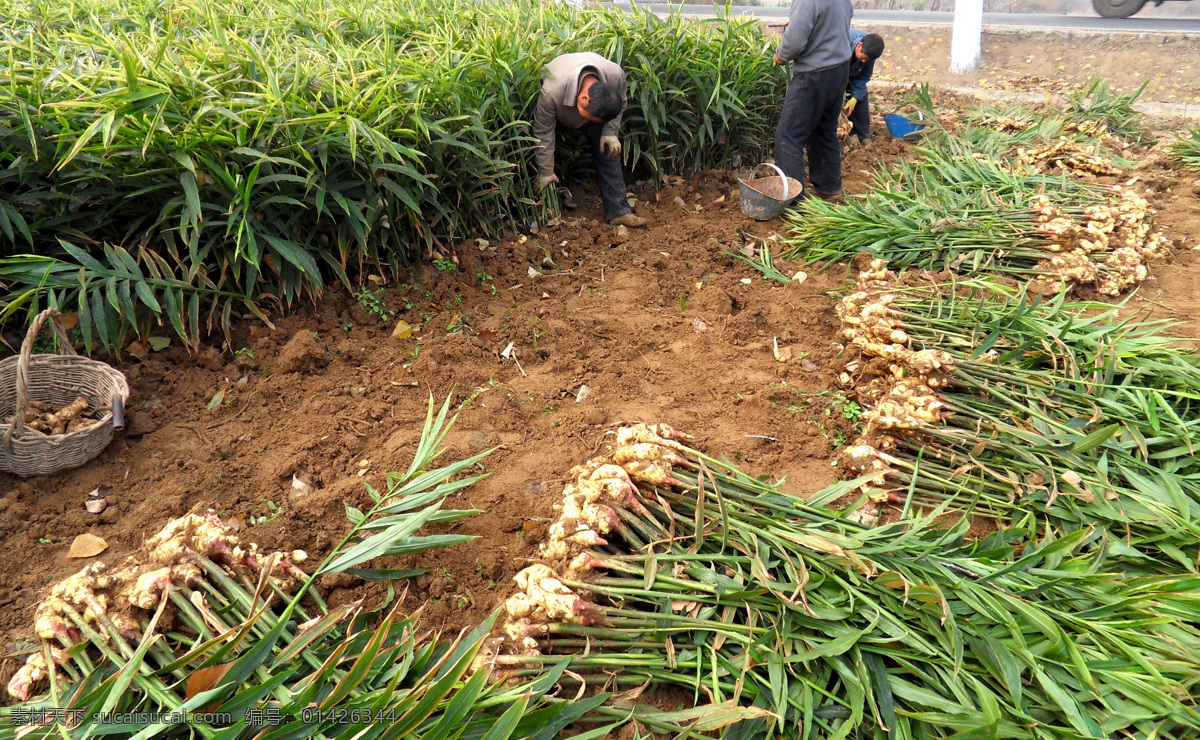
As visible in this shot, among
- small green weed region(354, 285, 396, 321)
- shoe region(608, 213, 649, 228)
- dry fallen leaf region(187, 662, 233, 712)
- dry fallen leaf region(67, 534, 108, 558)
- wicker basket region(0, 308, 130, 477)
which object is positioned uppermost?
wicker basket region(0, 308, 130, 477)

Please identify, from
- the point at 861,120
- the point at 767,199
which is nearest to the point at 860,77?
the point at 861,120

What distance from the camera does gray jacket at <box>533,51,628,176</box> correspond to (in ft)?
12.0

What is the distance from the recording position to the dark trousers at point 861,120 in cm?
530

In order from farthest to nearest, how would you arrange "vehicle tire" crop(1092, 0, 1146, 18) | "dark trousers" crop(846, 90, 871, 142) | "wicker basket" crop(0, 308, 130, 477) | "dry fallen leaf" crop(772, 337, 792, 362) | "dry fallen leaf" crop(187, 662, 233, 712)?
1. "vehicle tire" crop(1092, 0, 1146, 18)
2. "dark trousers" crop(846, 90, 871, 142)
3. "dry fallen leaf" crop(772, 337, 792, 362)
4. "wicker basket" crop(0, 308, 130, 477)
5. "dry fallen leaf" crop(187, 662, 233, 712)

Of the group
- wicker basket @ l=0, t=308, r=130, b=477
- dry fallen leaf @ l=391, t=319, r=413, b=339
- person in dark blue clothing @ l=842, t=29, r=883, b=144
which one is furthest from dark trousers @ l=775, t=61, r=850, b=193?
wicker basket @ l=0, t=308, r=130, b=477

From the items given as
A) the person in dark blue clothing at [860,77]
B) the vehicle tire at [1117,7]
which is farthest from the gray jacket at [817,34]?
the vehicle tire at [1117,7]

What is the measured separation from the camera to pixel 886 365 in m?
2.71

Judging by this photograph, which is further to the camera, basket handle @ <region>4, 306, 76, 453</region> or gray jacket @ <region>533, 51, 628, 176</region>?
gray jacket @ <region>533, 51, 628, 176</region>

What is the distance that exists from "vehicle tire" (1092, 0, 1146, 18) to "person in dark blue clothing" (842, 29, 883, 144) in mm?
8184

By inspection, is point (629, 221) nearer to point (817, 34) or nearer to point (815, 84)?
point (815, 84)

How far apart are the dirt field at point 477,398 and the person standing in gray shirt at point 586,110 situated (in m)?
0.47

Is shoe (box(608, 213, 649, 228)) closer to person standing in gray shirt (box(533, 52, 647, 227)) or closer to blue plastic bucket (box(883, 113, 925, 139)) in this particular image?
person standing in gray shirt (box(533, 52, 647, 227))

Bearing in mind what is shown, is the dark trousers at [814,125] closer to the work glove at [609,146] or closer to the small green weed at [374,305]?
the work glove at [609,146]

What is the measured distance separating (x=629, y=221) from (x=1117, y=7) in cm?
1077
